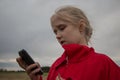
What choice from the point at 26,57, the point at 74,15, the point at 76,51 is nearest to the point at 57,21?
the point at 74,15

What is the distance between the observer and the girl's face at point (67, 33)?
14.1ft

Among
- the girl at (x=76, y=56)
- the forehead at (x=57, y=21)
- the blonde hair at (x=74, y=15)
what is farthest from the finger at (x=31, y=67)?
the blonde hair at (x=74, y=15)

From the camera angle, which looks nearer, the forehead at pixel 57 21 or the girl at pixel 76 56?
→ the girl at pixel 76 56

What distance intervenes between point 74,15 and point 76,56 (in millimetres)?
575

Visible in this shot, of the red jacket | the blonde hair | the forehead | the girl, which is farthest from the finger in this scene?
the blonde hair

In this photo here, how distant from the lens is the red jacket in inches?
161

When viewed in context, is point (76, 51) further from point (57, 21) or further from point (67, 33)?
point (57, 21)

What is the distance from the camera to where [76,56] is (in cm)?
430

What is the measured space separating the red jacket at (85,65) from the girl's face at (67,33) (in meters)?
0.08

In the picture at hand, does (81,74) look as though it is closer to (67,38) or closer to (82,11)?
(67,38)

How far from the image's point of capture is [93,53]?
4301mm

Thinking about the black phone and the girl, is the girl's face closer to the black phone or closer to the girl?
the girl

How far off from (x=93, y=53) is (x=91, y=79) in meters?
0.37

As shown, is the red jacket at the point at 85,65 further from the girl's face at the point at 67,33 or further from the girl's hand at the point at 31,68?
the girl's hand at the point at 31,68
